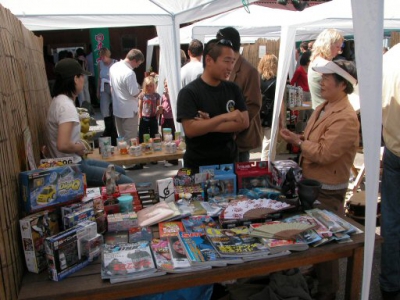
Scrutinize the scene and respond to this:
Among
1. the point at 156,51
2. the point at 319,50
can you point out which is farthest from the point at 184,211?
the point at 156,51

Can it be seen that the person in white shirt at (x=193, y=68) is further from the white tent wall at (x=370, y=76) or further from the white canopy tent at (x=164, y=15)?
the white tent wall at (x=370, y=76)

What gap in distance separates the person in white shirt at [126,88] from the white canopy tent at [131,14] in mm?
652

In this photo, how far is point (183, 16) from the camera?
467 centimetres

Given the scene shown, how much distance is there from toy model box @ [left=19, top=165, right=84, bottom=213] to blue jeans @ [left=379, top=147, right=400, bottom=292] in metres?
2.06

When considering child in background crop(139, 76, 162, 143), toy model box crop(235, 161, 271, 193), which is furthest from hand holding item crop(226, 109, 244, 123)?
child in background crop(139, 76, 162, 143)

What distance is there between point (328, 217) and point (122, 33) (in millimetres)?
12646

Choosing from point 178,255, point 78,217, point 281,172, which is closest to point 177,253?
point 178,255

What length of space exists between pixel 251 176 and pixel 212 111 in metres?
0.58

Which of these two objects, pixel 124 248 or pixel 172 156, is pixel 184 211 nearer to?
pixel 124 248

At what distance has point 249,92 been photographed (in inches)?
136

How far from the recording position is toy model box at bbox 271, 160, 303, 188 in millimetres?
2389

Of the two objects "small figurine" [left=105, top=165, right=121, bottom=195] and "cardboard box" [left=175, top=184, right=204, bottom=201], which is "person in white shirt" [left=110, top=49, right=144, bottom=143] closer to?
"small figurine" [left=105, top=165, right=121, bottom=195]

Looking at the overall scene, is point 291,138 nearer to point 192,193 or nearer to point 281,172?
point 281,172

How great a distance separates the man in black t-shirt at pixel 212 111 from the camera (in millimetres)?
2535
